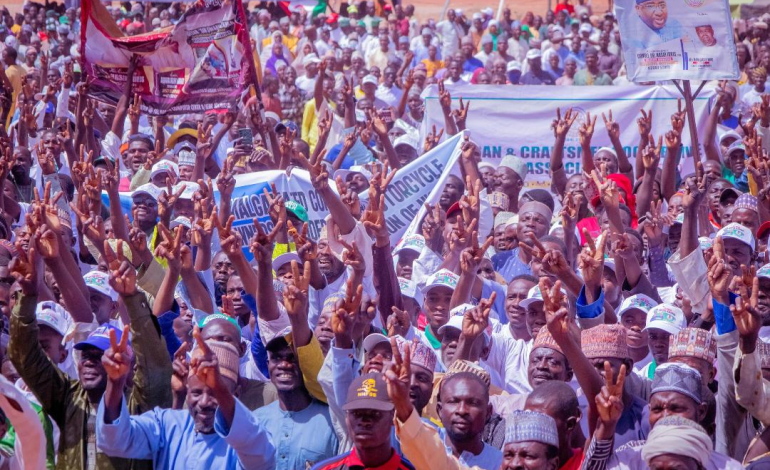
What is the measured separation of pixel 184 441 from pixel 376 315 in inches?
69.1

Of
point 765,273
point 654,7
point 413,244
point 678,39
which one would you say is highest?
point 654,7

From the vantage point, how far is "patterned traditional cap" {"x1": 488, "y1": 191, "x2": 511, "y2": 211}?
31.8ft

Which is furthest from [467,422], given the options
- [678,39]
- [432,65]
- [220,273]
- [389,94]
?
[432,65]

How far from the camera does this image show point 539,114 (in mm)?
12234

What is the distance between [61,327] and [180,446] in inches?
49.1

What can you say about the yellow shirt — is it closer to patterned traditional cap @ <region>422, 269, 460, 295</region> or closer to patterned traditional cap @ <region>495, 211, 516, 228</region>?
patterned traditional cap @ <region>495, 211, 516, 228</region>

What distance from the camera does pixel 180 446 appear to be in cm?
562

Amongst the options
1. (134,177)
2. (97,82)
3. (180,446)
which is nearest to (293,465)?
(180,446)

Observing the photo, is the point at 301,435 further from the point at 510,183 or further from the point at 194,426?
the point at 510,183

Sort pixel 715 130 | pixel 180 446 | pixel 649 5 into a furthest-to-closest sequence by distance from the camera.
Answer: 1. pixel 715 130
2. pixel 649 5
3. pixel 180 446

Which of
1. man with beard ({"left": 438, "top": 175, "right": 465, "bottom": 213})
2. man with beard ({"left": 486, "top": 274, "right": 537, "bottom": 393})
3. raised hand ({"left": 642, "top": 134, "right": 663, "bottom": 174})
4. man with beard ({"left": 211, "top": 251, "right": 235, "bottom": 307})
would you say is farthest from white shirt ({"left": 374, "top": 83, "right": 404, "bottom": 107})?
man with beard ({"left": 486, "top": 274, "right": 537, "bottom": 393})

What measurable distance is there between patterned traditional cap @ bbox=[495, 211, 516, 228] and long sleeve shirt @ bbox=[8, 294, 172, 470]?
12.4ft

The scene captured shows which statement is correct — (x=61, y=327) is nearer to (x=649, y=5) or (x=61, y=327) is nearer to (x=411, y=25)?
(x=649, y=5)

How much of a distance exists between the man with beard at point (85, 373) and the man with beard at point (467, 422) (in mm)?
1388
